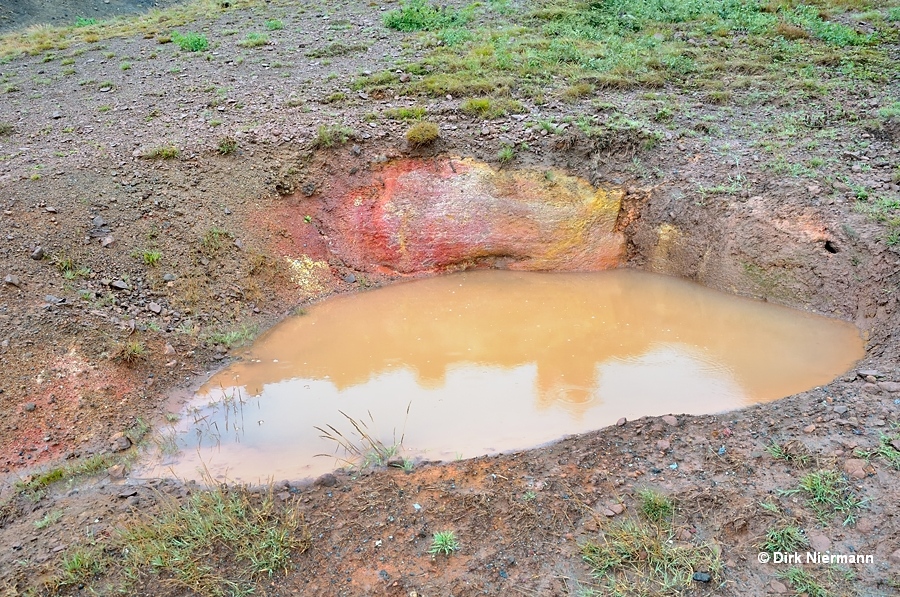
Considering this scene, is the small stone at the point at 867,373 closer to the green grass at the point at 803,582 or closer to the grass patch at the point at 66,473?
the green grass at the point at 803,582

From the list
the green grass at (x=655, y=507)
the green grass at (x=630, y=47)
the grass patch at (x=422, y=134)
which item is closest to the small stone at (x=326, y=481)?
the green grass at (x=655, y=507)

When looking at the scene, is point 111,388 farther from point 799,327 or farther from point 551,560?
point 799,327

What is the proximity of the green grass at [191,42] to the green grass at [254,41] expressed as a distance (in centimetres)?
69

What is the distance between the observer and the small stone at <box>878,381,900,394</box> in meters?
4.66

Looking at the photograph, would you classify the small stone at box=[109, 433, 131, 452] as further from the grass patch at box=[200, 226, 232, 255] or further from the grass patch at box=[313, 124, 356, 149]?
the grass patch at box=[313, 124, 356, 149]

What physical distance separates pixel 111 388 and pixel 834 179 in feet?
26.7

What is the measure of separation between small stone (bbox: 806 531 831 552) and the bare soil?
0.04 meters

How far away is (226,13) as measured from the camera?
13.5 metres

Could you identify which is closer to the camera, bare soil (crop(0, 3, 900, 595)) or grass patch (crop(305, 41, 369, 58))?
bare soil (crop(0, 3, 900, 595))

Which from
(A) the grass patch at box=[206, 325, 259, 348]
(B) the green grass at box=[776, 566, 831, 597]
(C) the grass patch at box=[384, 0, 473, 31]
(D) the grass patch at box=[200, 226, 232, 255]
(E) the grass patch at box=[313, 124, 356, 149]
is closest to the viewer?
(B) the green grass at box=[776, 566, 831, 597]

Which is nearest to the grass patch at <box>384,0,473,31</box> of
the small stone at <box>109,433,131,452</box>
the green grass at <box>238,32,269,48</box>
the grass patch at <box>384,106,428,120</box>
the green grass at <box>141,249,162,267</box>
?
the green grass at <box>238,32,269,48</box>

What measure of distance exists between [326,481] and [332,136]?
537 centimetres

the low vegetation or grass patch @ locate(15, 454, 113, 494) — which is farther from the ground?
the low vegetation

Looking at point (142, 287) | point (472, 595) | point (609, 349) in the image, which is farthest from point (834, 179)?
point (142, 287)
